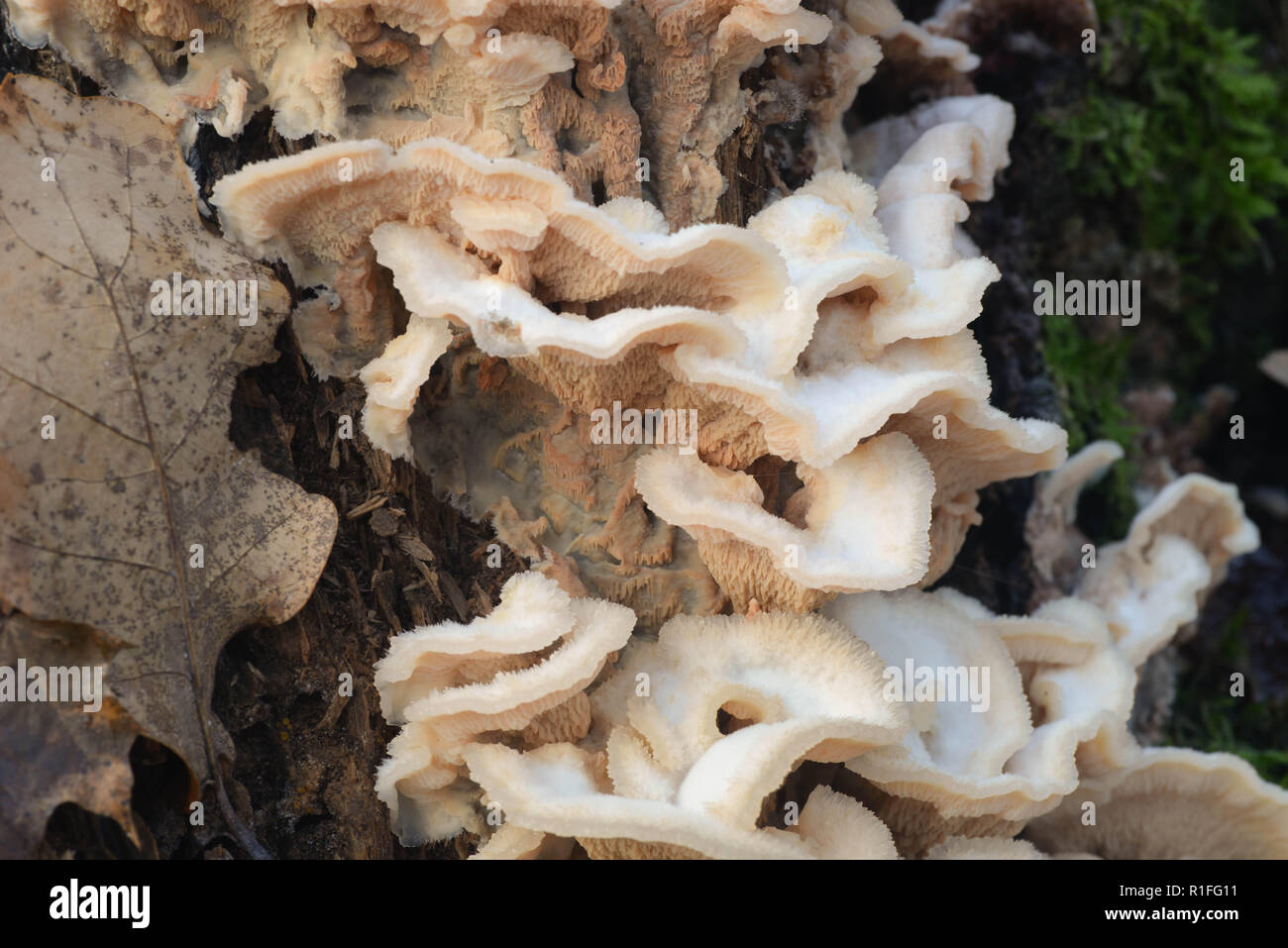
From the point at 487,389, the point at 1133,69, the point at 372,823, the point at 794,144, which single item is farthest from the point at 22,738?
the point at 1133,69

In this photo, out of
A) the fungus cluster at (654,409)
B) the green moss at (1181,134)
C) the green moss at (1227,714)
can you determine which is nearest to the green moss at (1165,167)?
the green moss at (1181,134)

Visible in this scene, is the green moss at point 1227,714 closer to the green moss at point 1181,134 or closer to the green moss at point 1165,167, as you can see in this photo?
the green moss at point 1165,167

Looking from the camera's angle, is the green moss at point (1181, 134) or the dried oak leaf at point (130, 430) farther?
the green moss at point (1181, 134)

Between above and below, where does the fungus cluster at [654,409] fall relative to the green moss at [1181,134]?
below

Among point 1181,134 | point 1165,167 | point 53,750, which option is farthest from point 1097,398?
point 53,750
